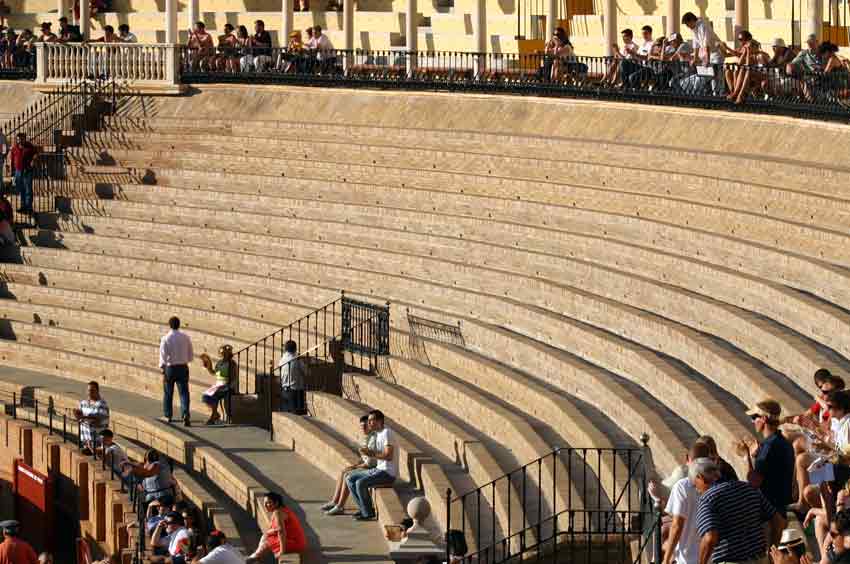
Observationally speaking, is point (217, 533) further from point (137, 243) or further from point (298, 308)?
point (137, 243)

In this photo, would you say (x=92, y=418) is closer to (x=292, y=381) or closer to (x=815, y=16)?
(x=292, y=381)

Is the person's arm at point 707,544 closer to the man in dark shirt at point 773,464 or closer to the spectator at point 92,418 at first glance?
the man in dark shirt at point 773,464

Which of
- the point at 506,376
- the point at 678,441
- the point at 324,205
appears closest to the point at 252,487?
the point at 506,376

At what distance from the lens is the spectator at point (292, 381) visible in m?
26.5

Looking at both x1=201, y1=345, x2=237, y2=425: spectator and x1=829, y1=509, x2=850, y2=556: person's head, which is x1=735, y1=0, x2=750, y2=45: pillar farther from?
x1=829, y1=509, x2=850, y2=556: person's head

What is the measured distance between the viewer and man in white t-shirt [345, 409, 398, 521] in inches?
848

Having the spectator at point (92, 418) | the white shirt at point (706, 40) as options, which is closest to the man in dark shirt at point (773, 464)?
the spectator at point (92, 418)

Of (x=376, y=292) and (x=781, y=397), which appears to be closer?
(x=781, y=397)

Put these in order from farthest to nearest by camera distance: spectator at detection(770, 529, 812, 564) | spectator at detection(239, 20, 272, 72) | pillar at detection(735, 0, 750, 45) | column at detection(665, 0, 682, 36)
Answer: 1. spectator at detection(239, 20, 272, 72)
2. column at detection(665, 0, 682, 36)
3. pillar at detection(735, 0, 750, 45)
4. spectator at detection(770, 529, 812, 564)

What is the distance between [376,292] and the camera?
28469mm

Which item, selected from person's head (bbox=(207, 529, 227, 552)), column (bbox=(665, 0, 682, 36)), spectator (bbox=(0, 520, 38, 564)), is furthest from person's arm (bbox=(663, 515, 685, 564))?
column (bbox=(665, 0, 682, 36))

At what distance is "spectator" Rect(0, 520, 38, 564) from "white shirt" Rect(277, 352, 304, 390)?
17.0 feet

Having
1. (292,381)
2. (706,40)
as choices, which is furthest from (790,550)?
(706,40)

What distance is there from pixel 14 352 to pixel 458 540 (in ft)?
47.6
